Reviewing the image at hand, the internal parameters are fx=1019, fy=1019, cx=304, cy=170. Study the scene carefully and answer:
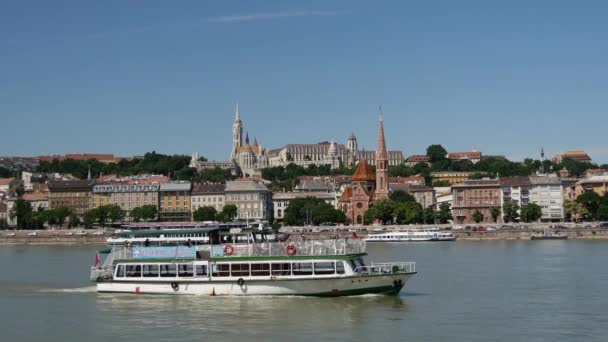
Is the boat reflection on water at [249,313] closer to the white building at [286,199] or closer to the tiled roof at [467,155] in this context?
the white building at [286,199]

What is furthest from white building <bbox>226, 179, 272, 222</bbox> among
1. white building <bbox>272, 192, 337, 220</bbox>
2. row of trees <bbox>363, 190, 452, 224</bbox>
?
row of trees <bbox>363, 190, 452, 224</bbox>

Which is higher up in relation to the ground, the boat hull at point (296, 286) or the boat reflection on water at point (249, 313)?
the boat hull at point (296, 286)

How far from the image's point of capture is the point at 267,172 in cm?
17788

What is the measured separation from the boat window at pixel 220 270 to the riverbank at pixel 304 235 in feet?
155

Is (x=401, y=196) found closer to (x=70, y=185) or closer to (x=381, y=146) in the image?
(x=381, y=146)

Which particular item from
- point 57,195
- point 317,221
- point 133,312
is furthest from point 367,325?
point 57,195

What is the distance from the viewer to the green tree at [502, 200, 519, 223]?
10616cm

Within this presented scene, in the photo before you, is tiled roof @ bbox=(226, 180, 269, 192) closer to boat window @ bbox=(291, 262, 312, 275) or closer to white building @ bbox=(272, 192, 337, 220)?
white building @ bbox=(272, 192, 337, 220)

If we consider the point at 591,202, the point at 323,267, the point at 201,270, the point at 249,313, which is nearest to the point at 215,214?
the point at 591,202

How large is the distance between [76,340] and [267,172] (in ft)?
494

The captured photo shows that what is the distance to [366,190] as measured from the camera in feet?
402

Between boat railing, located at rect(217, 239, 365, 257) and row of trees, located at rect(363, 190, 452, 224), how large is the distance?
2914 inches

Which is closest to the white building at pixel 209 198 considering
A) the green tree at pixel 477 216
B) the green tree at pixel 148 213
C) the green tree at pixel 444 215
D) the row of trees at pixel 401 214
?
the green tree at pixel 148 213

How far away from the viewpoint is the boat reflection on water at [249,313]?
28078 mm
